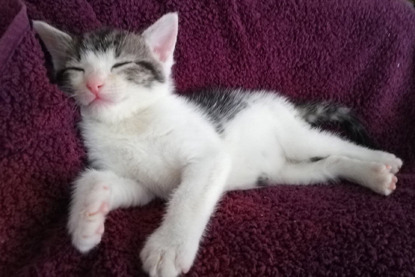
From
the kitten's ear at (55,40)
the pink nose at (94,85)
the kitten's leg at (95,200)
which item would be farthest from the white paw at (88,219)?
the kitten's ear at (55,40)

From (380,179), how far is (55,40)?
95cm

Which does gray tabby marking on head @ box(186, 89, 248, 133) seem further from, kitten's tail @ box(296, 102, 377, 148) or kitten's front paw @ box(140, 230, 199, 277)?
kitten's front paw @ box(140, 230, 199, 277)

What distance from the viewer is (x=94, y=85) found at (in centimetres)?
110

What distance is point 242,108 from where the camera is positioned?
5.01 ft

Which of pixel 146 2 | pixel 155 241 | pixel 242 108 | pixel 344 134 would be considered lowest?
pixel 344 134

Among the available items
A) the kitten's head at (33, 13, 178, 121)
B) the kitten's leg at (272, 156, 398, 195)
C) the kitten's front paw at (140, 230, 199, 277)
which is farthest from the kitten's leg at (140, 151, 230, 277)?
→ the kitten's leg at (272, 156, 398, 195)

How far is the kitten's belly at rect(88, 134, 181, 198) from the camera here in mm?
1160

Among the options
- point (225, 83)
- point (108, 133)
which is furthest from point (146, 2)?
point (108, 133)

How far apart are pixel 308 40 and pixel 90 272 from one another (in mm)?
1178

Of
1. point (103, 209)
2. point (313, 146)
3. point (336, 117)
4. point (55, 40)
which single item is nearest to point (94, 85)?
point (55, 40)

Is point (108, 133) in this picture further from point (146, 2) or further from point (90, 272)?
point (146, 2)

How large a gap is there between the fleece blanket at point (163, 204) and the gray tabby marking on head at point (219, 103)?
12cm

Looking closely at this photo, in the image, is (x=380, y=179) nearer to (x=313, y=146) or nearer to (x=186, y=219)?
(x=313, y=146)

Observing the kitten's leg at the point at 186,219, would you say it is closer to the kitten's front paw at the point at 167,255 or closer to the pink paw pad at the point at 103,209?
the kitten's front paw at the point at 167,255
